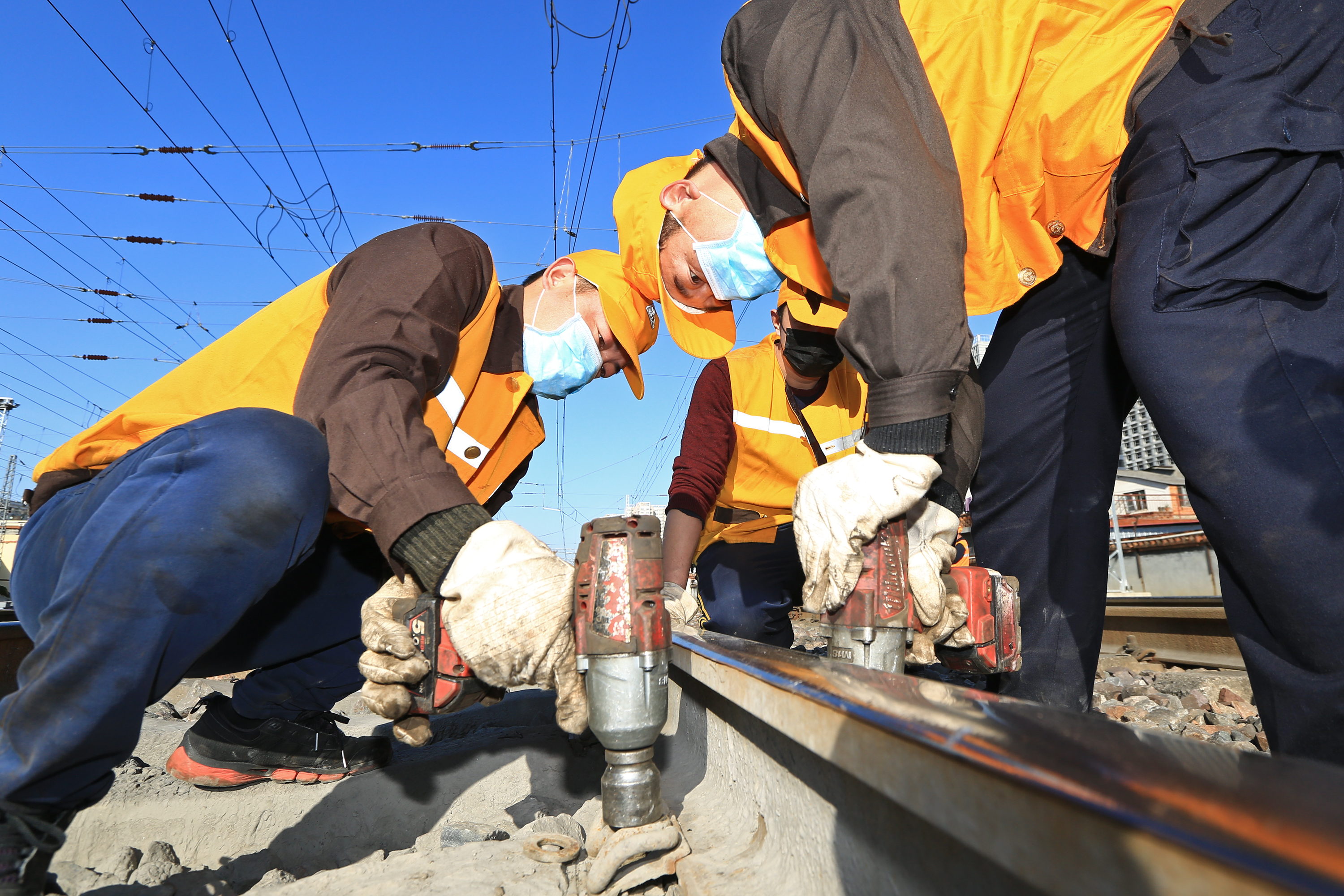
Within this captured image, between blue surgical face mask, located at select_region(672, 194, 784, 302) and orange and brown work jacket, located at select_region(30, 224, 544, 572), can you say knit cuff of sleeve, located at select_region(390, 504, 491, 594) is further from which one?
blue surgical face mask, located at select_region(672, 194, 784, 302)

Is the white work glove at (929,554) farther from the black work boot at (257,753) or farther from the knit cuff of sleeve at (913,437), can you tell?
the black work boot at (257,753)

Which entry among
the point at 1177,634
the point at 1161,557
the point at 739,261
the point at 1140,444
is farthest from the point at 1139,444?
the point at 739,261

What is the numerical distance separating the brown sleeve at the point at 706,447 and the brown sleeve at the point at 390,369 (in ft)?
6.77

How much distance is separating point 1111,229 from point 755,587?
2.63m

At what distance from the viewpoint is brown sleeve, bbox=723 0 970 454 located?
1.63m

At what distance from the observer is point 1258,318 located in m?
1.48

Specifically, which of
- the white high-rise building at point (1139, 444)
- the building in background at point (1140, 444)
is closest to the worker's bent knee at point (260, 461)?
the white high-rise building at point (1139, 444)

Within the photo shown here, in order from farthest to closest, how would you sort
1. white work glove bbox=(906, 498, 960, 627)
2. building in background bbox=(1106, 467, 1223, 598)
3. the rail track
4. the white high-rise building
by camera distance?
the white high-rise building → building in background bbox=(1106, 467, 1223, 598) → the rail track → white work glove bbox=(906, 498, 960, 627)

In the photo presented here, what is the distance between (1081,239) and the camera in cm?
190

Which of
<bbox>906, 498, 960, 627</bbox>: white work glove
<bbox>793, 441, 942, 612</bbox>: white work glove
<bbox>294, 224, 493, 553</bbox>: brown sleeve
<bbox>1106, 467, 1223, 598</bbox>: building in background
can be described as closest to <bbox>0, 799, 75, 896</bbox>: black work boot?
<bbox>294, 224, 493, 553</bbox>: brown sleeve

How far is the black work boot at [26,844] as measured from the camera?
→ 1284mm

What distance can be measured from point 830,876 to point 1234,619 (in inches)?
43.1

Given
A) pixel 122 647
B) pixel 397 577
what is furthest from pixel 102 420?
pixel 397 577

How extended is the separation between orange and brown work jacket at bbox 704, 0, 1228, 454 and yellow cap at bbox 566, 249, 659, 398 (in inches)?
39.1
